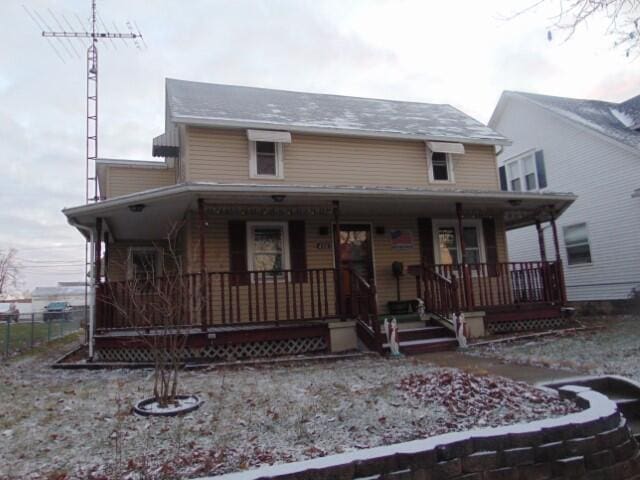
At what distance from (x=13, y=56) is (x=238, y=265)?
30.0 ft

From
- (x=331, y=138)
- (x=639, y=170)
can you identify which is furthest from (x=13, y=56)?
(x=639, y=170)

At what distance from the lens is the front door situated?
11.0m

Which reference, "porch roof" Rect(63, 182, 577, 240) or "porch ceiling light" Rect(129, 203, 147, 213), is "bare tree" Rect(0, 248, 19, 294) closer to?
"porch roof" Rect(63, 182, 577, 240)

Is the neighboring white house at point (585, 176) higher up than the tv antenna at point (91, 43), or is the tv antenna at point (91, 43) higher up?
the tv antenna at point (91, 43)

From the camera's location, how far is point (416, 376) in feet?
18.5

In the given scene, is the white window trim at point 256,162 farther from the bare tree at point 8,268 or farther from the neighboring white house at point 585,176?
the bare tree at point 8,268

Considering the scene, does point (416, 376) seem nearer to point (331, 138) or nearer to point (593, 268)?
point (331, 138)

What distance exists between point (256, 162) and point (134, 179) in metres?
3.44

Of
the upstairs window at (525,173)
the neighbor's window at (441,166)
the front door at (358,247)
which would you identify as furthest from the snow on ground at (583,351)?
the upstairs window at (525,173)

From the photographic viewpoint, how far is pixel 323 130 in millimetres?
11289

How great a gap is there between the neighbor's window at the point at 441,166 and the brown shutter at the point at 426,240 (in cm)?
137

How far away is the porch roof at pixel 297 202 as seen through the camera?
837 cm

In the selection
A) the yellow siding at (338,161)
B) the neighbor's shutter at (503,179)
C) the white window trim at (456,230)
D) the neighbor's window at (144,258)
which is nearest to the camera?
the yellow siding at (338,161)

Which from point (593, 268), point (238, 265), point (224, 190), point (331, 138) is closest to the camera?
point (224, 190)
